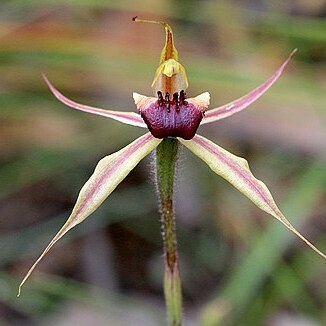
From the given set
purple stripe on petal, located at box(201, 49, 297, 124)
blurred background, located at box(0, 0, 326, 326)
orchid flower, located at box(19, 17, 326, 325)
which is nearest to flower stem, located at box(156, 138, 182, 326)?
orchid flower, located at box(19, 17, 326, 325)

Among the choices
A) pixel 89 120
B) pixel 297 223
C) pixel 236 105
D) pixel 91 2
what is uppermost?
pixel 91 2

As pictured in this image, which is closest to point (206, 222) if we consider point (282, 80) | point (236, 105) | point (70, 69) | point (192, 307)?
point (192, 307)

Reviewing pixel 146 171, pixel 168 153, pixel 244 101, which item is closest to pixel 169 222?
pixel 168 153

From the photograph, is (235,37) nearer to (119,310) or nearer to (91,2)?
(91,2)

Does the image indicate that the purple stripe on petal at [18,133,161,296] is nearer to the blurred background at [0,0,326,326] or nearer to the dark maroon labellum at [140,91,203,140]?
the dark maroon labellum at [140,91,203,140]

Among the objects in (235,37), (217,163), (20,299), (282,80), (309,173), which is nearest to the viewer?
(217,163)

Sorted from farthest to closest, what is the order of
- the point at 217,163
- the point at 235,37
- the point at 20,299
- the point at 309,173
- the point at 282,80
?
the point at 235,37, the point at 282,80, the point at 309,173, the point at 20,299, the point at 217,163
